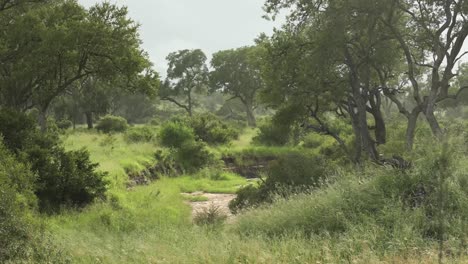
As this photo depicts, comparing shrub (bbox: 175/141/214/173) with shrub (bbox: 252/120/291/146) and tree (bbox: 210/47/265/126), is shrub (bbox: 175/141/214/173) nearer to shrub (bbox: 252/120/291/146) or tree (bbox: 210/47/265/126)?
shrub (bbox: 252/120/291/146)

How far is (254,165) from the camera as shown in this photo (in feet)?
94.0

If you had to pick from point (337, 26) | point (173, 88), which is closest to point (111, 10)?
point (337, 26)

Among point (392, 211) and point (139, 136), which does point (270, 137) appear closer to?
point (139, 136)

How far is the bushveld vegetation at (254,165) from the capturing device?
273 inches

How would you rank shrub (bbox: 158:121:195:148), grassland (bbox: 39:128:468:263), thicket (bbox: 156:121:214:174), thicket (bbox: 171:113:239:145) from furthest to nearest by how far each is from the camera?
thicket (bbox: 171:113:239:145) → shrub (bbox: 158:121:195:148) → thicket (bbox: 156:121:214:174) → grassland (bbox: 39:128:468:263)

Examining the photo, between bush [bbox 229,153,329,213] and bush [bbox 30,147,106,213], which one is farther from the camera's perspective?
bush [bbox 229,153,329,213]

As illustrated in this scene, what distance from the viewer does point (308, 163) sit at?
15.1 meters

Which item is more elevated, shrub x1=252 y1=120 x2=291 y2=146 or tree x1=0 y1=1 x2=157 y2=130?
tree x1=0 y1=1 x2=157 y2=130

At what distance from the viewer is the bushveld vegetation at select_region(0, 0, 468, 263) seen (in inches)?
273

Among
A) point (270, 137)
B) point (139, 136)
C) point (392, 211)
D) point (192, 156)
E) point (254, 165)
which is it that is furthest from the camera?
point (270, 137)

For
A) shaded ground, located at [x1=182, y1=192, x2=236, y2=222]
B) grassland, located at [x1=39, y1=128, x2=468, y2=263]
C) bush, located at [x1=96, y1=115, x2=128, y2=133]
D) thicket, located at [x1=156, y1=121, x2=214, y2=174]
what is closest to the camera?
grassland, located at [x1=39, y1=128, x2=468, y2=263]

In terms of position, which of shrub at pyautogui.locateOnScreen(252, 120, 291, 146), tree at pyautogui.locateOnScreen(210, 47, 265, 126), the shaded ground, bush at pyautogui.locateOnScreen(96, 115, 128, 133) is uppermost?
tree at pyautogui.locateOnScreen(210, 47, 265, 126)

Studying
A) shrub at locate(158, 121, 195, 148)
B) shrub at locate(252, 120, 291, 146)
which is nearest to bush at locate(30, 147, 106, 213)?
shrub at locate(158, 121, 195, 148)

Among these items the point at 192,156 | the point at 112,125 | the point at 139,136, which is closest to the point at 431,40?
the point at 192,156
